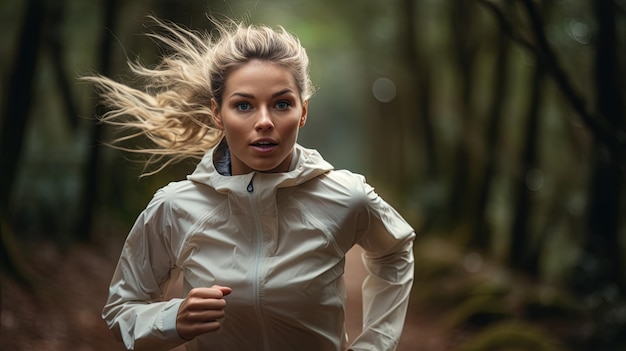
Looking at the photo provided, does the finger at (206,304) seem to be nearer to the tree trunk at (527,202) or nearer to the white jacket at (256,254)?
the white jacket at (256,254)

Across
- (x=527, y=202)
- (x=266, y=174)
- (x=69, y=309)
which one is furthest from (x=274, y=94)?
(x=527, y=202)

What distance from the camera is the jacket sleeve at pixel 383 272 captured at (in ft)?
9.95

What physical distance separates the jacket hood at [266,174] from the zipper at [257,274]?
0.05 metres

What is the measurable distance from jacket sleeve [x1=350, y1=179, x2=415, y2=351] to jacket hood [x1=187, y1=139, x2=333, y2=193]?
24 centimetres

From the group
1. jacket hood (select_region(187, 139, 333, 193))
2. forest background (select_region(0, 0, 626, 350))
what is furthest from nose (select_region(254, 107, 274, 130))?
forest background (select_region(0, 0, 626, 350))

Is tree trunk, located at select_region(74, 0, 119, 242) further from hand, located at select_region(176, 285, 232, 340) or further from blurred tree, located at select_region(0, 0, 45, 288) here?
hand, located at select_region(176, 285, 232, 340)

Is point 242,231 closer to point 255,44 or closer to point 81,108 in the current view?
point 255,44

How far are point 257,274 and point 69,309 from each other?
470 centimetres

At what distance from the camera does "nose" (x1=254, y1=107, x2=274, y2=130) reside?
278cm

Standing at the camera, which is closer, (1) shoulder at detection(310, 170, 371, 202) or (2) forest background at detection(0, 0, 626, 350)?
(1) shoulder at detection(310, 170, 371, 202)

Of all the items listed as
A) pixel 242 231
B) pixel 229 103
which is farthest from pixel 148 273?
pixel 229 103

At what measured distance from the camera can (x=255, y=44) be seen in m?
2.89

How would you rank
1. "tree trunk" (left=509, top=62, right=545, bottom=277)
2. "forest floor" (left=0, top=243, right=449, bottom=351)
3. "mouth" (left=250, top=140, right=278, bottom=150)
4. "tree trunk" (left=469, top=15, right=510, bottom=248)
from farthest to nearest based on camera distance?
"tree trunk" (left=469, top=15, right=510, bottom=248)
"tree trunk" (left=509, top=62, right=545, bottom=277)
"forest floor" (left=0, top=243, right=449, bottom=351)
"mouth" (left=250, top=140, right=278, bottom=150)

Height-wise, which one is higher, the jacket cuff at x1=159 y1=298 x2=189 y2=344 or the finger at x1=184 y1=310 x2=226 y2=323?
the finger at x1=184 y1=310 x2=226 y2=323
